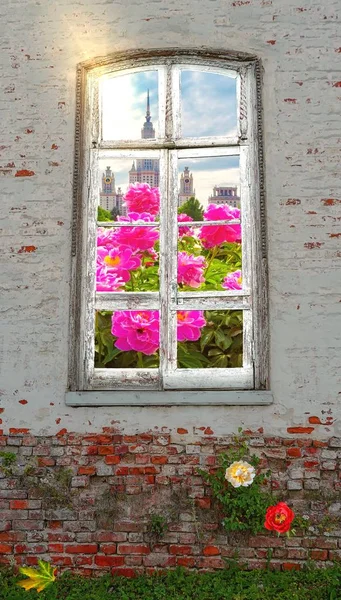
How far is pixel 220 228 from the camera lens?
4074mm

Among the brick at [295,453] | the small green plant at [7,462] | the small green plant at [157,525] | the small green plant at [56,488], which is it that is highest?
the brick at [295,453]

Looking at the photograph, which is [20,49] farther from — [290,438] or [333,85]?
[290,438]

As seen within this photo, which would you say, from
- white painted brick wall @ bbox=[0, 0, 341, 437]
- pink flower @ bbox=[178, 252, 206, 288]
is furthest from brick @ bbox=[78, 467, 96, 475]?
A: pink flower @ bbox=[178, 252, 206, 288]

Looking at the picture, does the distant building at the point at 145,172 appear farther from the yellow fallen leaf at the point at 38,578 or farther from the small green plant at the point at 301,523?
the yellow fallen leaf at the point at 38,578

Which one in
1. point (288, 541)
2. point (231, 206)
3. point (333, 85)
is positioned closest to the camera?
point (288, 541)

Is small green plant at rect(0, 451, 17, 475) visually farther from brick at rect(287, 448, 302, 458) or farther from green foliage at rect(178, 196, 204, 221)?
green foliage at rect(178, 196, 204, 221)

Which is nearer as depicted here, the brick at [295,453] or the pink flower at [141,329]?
the brick at [295,453]

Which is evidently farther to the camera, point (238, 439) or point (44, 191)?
point (44, 191)

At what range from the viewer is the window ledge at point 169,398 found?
359 centimetres

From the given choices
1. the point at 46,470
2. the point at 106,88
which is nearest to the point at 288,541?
the point at 46,470

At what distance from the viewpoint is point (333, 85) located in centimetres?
377

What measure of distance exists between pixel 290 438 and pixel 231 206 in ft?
5.09

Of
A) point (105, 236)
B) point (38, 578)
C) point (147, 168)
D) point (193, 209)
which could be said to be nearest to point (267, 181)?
point (193, 209)

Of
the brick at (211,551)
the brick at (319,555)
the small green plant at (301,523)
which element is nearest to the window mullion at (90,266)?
the brick at (211,551)
